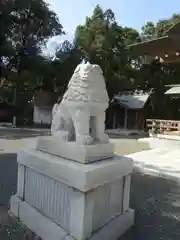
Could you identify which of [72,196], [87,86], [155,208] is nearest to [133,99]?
[155,208]

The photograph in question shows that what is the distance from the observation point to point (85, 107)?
2.44 metres

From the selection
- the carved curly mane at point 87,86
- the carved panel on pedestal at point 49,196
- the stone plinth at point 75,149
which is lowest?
the carved panel on pedestal at point 49,196

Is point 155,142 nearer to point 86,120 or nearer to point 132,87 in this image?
point 86,120

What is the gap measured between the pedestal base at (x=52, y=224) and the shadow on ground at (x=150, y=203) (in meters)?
0.10

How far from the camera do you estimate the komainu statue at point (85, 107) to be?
2456 mm

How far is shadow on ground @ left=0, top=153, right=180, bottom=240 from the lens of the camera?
263 cm

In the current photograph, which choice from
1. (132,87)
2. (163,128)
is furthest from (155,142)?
(132,87)

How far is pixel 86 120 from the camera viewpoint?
2.49 m

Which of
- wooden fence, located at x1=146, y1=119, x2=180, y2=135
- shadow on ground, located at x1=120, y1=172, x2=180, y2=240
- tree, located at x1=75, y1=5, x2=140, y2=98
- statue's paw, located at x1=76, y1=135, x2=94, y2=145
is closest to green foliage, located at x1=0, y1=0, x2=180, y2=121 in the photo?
tree, located at x1=75, y1=5, x2=140, y2=98

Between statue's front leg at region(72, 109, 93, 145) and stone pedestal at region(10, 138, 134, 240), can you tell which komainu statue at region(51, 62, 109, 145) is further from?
stone pedestal at region(10, 138, 134, 240)

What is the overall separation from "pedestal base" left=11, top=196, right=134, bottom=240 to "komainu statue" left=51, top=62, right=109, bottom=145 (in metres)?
0.81

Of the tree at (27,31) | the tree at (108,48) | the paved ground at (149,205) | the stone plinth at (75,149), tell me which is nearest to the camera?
the stone plinth at (75,149)

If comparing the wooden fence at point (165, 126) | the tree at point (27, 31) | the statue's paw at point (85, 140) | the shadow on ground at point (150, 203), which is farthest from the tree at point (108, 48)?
the statue's paw at point (85, 140)

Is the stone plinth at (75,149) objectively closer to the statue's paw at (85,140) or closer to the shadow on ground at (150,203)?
the statue's paw at (85,140)
